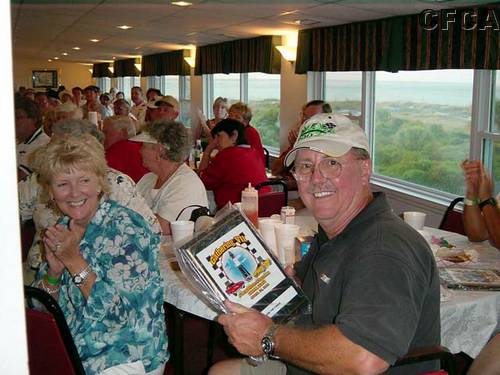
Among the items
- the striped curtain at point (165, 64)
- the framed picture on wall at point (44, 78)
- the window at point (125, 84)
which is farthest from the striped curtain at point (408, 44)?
the framed picture on wall at point (44, 78)

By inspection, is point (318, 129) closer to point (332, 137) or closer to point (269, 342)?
point (332, 137)

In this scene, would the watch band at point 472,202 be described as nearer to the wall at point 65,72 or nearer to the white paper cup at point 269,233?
the white paper cup at point 269,233

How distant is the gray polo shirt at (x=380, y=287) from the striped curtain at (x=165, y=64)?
406 inches

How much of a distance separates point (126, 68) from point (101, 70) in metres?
3.30

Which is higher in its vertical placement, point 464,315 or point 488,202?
point 488,202

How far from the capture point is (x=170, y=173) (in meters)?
3.55

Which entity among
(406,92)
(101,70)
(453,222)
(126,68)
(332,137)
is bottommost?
A: (453,222)

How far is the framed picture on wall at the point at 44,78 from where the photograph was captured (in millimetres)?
18641

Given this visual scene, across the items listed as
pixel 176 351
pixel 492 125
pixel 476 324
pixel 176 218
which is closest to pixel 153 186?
pixel 176 218

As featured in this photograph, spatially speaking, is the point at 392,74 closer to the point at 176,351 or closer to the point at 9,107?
the point at 176,351

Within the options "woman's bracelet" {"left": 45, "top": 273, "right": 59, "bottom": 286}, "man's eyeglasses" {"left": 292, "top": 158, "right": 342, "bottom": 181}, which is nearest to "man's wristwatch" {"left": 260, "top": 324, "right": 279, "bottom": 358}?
"man's eyeglasses" {"left": 292, "top": 158, "right": 342, "bottom": 181}

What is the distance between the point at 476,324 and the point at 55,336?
61.4 inches

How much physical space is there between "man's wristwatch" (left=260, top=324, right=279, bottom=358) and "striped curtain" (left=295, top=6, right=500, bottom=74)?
3626 mm

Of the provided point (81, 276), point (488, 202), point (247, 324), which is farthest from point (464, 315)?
point (81, 276)
